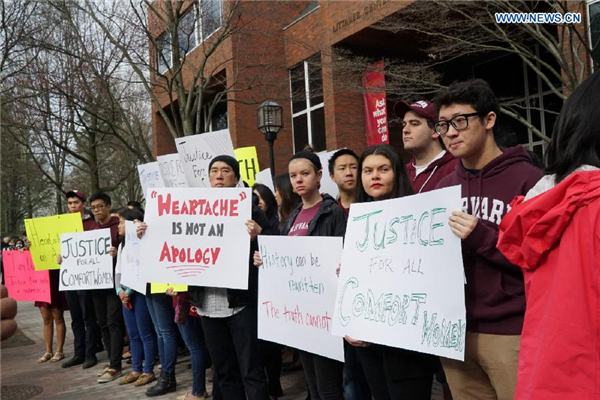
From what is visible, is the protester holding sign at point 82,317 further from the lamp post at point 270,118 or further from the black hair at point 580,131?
the black hair at point 580,131

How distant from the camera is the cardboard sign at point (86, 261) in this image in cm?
651

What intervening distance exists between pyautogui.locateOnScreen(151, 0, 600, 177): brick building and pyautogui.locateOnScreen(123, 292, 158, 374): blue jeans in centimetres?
737

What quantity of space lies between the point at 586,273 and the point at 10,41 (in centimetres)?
987

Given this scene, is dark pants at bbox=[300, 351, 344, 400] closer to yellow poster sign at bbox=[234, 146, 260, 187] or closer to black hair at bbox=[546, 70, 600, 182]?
black hair at bbox=[546, 70, 600, 182]

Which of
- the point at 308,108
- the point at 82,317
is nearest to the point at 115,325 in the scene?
the point at 82,317

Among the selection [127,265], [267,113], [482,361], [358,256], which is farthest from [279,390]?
[267,113]

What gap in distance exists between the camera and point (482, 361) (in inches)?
93.6

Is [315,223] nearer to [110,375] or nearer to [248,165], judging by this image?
[248,165]

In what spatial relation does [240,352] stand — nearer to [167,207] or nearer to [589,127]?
[167,207]

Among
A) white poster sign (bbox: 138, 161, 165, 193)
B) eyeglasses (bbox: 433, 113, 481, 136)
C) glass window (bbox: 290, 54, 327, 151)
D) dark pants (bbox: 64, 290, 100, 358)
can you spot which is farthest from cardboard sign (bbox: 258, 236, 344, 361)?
glass window (bbox: 290, 54, 327, 151)

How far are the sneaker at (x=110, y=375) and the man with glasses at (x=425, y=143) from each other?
473cm

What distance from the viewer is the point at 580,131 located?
1.56m

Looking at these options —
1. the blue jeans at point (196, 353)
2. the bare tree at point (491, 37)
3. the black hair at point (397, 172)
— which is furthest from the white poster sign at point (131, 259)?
the bare tree at point (491, 37)

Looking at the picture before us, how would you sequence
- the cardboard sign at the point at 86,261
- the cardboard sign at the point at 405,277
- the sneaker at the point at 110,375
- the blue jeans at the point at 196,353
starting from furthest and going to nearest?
the cardboard sign at the point at 86,261
the sneaker at the point at 110,375
the blue jeans at the point at 196,353
the cardboard sign at the point at 405,277
